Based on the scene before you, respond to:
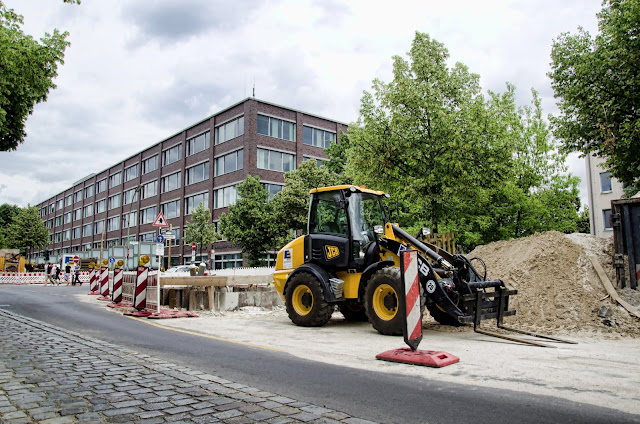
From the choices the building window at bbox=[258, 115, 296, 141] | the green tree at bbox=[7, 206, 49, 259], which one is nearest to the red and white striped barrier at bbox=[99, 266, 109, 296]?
the building window at bbox=[258, 115, 296, 141]

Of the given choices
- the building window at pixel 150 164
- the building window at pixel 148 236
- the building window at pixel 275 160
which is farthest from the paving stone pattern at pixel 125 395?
the building window at pixel 150 164

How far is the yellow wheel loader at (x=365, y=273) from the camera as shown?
8.42 m

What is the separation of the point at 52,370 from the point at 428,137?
14577 millimetres

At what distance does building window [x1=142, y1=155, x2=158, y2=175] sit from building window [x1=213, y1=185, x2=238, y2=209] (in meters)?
17.0

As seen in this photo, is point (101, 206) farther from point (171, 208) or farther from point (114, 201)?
point (171, 208)

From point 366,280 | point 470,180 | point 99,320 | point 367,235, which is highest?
point 470,180

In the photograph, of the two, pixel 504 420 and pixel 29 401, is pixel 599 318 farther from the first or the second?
pixel 29 401

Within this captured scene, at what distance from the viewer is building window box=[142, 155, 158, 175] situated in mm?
63228

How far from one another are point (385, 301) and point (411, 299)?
2.75 m

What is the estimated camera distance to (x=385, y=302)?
8.93m

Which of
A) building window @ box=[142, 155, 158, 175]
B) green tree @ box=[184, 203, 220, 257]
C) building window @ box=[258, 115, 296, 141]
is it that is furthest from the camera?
building window @ box=[142, 155, 158, 175]

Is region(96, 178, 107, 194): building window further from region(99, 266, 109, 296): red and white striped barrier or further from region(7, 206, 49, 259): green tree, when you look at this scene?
region(99, 266, 109, 296): red and white striped barrier

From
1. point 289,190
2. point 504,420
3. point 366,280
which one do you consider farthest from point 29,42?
point 289,190

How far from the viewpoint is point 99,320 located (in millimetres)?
11875
